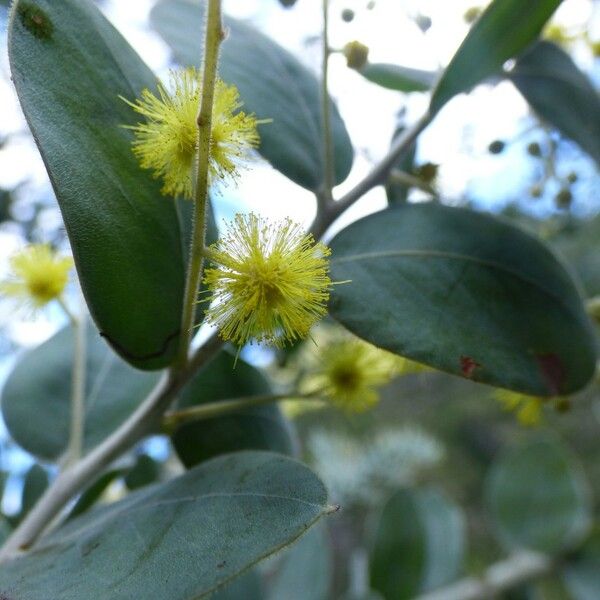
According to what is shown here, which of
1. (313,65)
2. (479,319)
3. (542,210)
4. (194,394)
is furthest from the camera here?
(542,210)

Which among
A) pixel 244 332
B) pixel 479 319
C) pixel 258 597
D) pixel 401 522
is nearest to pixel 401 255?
pixel 479 319

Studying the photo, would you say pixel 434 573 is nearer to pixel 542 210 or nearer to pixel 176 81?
pixel 542 210

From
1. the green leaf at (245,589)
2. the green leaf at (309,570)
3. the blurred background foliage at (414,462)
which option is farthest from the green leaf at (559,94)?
the green leaf at (309,570)

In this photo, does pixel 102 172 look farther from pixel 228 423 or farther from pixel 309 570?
pixel 309 570

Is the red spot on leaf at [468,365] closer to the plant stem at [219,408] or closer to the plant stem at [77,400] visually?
the plant stem at [219,408]

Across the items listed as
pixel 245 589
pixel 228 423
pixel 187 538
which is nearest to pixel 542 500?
pixel 245 589

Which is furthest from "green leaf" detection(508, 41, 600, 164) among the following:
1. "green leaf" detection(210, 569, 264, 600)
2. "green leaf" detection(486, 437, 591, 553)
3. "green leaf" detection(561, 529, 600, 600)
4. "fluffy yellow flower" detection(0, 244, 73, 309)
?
"green leaf" detection(561, 529, 600, 600)
